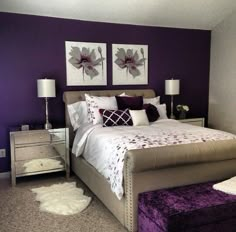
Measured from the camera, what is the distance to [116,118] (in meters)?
3.80

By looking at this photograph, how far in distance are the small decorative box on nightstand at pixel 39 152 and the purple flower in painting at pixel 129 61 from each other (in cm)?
149

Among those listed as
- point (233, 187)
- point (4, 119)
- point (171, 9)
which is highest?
point (171, 9)

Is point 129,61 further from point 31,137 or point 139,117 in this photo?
point 31,137

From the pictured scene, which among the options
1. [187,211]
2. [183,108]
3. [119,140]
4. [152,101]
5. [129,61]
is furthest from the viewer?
[183,108]

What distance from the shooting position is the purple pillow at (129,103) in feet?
13.4

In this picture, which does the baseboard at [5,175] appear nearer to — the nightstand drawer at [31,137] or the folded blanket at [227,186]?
the nightstand drawer at [31,137]

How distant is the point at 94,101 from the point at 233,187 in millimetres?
2235

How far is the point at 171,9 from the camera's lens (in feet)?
14.4

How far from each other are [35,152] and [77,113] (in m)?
0.79

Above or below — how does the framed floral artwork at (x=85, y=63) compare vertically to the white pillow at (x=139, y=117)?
above


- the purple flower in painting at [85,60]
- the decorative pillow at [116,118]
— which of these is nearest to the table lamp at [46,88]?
the purple flower in painting at [85,60]

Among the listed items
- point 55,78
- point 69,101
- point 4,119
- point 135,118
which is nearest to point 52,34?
point 55,78

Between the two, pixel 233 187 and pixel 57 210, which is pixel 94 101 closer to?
pixel 57 210

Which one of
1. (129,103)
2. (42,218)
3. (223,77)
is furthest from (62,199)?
(223,77)
